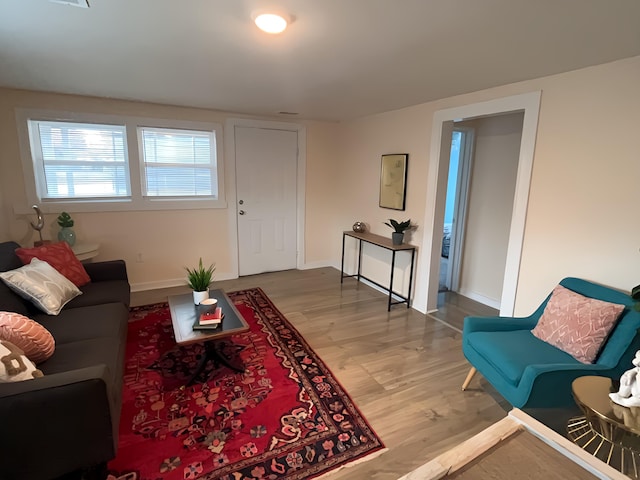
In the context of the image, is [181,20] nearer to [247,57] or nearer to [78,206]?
[247,57]

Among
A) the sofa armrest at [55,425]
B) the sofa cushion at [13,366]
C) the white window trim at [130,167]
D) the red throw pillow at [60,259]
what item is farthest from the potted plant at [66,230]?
the sofa armrest at [55,425]

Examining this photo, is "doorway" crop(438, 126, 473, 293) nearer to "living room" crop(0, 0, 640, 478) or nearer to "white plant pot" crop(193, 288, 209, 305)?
"living room" crop(0, 0, 640, 478)

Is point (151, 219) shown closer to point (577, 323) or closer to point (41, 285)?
point (41, 285)

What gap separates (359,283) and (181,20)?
11.8ft

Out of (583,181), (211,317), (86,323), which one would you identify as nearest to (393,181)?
(583,181)

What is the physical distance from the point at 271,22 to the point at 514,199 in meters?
2.24

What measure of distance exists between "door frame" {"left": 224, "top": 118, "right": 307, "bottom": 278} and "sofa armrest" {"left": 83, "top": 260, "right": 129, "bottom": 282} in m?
1.54

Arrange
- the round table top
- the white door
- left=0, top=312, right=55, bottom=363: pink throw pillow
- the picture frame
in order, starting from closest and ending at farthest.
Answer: the round table top < left=0, top=312, right=55, bottom=363: pink throw pillow < the picture frame < the white door

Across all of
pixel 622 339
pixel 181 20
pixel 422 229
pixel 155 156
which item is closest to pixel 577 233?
pixel 622 339

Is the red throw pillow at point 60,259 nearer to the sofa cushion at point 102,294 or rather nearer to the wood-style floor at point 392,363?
the sofa cushion at point 102,294

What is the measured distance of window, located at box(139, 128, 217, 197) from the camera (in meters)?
3.94

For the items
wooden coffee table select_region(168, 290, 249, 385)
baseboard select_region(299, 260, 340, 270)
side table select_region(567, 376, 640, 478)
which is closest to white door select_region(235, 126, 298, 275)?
baseboard select_region(299, 260, 340, 270)

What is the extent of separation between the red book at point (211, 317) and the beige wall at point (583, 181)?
236cm

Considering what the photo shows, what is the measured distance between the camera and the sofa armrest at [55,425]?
51.2 inches
